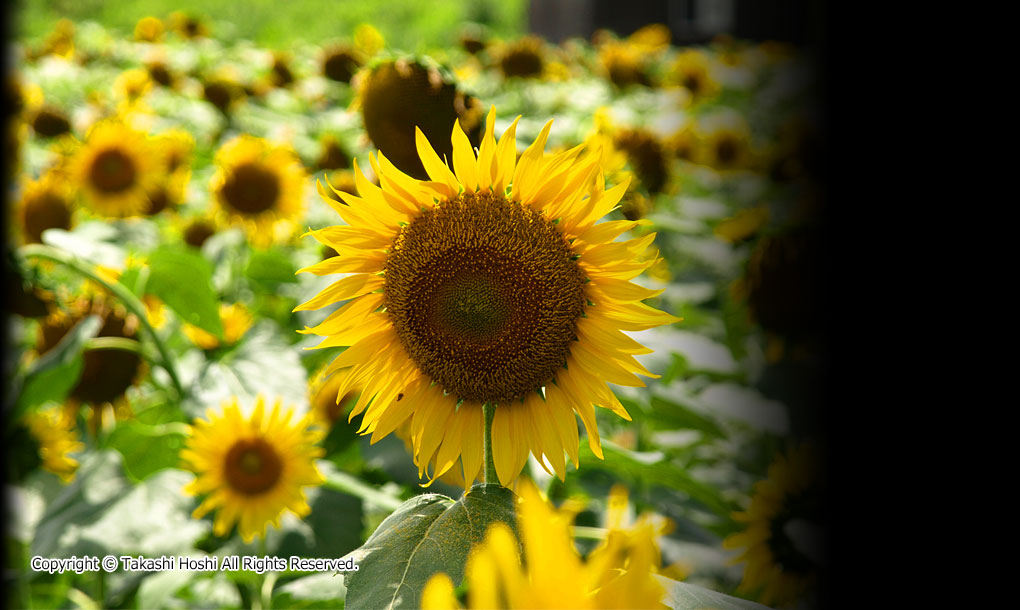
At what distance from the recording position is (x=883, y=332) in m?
0.88

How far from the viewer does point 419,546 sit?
390 mm

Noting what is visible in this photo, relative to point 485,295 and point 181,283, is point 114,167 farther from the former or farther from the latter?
point 485,295

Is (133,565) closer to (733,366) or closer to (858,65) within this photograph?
(733,366)

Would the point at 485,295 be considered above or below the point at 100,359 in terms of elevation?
above

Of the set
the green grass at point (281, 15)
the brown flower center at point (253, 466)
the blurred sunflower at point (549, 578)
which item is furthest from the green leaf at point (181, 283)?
the green grass at point (281, 15)

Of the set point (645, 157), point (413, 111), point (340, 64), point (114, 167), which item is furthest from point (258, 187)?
point (413, 111)

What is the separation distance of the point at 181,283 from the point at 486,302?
55 cm

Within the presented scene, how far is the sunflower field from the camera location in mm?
422

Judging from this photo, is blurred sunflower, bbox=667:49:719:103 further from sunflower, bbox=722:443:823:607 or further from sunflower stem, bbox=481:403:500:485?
sunflower stem, bbox=481:403:500:485

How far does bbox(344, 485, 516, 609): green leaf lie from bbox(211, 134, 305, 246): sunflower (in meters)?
0.96

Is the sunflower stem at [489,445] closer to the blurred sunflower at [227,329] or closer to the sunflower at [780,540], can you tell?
the sunflower at [780,540]

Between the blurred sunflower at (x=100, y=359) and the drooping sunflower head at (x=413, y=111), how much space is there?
542 millimetres

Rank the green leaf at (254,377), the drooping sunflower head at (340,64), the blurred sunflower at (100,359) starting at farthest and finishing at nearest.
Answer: the drooping sunflower head at (340,64), the blurred sunflower at (100,359), the green leaf at (254,377)

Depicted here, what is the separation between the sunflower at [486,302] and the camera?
0.42 metres
